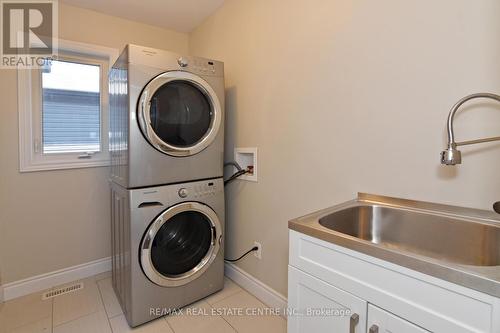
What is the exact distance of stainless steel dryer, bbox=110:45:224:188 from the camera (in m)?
1.52

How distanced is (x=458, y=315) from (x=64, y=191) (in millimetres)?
2532

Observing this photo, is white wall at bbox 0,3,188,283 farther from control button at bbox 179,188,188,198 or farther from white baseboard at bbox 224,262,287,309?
white baseboard at bbox 224,262,287,309

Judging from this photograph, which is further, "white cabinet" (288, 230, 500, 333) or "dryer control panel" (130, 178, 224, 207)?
"dryer control panel" (130, 178, 224, 207)

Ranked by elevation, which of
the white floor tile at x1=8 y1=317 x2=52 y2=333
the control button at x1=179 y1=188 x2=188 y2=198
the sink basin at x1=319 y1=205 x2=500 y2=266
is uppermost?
the control button at x1=179 y1=188 x2=188 y2=198

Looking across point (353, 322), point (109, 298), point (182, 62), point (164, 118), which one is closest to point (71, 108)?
point (164, 118)

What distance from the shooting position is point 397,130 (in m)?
1.16

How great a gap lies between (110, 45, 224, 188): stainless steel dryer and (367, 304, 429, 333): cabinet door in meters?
1.31

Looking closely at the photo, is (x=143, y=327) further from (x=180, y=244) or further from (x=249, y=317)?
(x=249, y=317)

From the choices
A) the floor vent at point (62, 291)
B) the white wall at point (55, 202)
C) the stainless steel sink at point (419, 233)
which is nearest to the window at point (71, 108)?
the white wall at point (55, 202)

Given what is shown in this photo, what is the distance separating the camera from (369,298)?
800mm

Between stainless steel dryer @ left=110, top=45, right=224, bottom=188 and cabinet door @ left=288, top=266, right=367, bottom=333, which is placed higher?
stainless steel dryer @ left=110, top=45, right=224, bottom=188

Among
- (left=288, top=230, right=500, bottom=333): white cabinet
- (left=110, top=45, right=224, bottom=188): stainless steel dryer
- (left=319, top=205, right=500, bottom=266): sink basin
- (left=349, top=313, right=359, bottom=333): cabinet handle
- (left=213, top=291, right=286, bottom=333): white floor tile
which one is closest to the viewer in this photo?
(left=288, top=230, right=500, bottom=333): white cabinet

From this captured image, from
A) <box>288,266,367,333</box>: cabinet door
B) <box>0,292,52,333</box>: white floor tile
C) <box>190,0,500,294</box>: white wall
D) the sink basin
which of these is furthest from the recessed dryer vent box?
<box>0,292,52,333</box>: white floor tile

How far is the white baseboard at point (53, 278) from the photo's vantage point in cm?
192
